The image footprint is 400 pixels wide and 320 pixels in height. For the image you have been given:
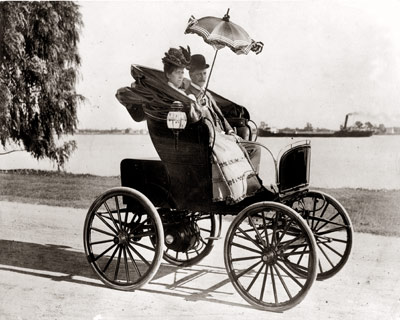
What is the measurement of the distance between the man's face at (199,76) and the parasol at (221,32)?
0.68 meters

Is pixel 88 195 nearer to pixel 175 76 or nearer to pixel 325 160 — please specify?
pixel 325 160

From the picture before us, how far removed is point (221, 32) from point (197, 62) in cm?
76

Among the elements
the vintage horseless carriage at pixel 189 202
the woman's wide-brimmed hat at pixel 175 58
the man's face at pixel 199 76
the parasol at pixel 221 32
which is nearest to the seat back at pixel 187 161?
the vintage horseless carriage at pixel 189 202

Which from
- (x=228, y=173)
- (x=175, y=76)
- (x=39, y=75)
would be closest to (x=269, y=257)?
(x=228, y=173)

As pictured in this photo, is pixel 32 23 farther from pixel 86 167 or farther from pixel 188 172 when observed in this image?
pixel 188 172

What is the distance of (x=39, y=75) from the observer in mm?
9172

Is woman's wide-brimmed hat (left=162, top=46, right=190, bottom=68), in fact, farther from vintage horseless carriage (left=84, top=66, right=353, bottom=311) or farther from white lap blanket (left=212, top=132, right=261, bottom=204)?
white lap blanket (left=212, top=132, right=261, bottom=204)

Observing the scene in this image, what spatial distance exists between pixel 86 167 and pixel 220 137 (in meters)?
6.91

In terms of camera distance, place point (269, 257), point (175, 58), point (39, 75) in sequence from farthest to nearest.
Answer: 1. point (39, 75)
2. point (175, 58)
3. point (269, 257)

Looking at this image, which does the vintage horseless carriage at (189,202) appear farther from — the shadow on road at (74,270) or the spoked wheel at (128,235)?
the shadow on road at (74,270)

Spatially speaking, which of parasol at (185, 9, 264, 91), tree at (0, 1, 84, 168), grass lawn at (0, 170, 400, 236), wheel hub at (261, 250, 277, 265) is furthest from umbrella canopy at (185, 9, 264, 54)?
tree at (0, 1, 84, 168)

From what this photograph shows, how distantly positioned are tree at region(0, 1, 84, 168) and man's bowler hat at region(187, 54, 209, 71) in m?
4.12

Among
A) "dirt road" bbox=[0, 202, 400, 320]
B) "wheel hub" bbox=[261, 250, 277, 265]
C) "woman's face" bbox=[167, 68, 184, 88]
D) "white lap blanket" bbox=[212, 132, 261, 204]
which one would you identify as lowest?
"dirt road" bbox=[0, 202, 400, 320]

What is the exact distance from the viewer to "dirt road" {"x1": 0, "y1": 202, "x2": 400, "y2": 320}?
367 centimetres
